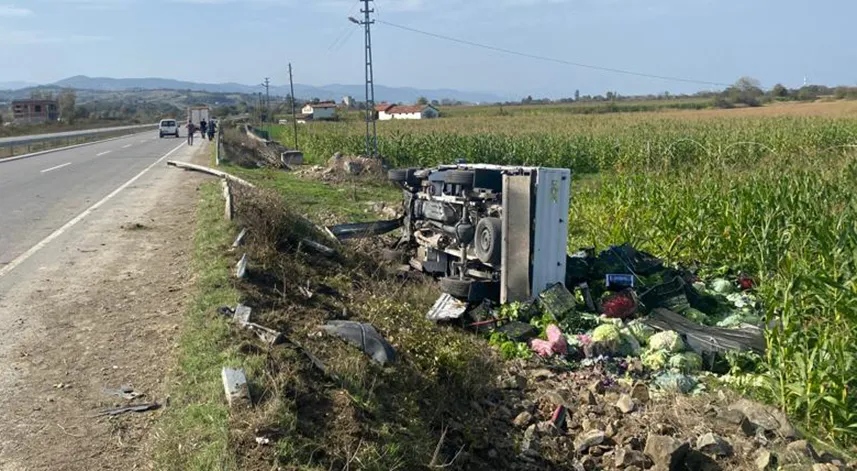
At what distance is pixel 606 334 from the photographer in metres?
7.68

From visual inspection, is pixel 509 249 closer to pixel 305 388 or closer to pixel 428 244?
pixel 428 244

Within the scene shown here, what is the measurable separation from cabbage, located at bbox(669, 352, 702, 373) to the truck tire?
3.34 metres

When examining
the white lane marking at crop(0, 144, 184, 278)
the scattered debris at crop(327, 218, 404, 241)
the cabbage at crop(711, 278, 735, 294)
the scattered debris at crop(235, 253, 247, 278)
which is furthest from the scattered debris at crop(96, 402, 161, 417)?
the cabbage at crop(711, 278, 735, 294)

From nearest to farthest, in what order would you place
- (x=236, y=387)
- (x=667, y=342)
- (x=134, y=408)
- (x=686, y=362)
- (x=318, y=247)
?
1. (x=236, y=387)
2. (x=134, y=408)
3. (x=686, y=362)
4. (x=667, y=342)
5. (x=318, y=247)

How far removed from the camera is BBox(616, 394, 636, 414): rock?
6.23 metres

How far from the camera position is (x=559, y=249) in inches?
342

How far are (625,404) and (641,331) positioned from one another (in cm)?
178

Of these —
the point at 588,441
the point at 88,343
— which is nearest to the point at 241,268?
the point at 88,343

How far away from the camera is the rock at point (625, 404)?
623cm

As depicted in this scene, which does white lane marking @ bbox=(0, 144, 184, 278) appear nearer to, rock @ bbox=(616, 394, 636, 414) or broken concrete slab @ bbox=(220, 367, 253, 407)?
broken concrete slab @ bbox=(220, 367, 253, 407)

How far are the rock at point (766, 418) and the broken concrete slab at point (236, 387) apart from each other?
12.8 ft

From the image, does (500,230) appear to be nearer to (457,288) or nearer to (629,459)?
(457,288)

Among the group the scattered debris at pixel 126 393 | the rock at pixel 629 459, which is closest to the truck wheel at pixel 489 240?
the rock at pixel 629 459

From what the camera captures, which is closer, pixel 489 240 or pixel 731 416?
pixel 731 416
